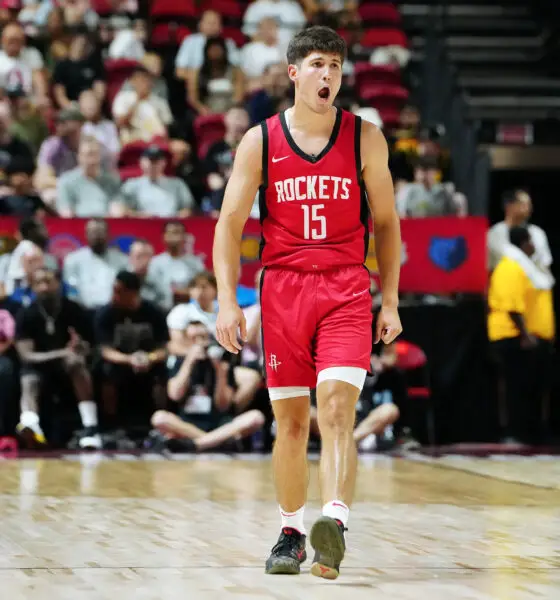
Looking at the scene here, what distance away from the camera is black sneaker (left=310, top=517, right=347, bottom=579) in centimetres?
521

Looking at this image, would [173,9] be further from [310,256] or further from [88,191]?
[310,256]

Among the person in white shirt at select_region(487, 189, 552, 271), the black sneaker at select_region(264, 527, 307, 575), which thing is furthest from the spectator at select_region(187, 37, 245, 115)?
the black sneaker at select_region(264, 527, 307, 575)

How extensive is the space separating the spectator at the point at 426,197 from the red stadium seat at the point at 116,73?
405 cm

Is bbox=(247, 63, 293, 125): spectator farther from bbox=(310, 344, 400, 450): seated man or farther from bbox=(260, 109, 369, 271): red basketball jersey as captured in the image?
bbox=(260, 109, 369, 271): red basketball jersey

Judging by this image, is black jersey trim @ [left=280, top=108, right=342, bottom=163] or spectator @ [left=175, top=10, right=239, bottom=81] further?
spectator @ [left=175, top=10, right=239, bottom=81]

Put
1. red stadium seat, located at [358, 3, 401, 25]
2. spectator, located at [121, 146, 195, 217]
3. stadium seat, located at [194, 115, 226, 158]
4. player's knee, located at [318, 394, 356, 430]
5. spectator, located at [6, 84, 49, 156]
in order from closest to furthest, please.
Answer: player's knee, located at [318, 394, 356, 430] → spectator, located at [121, 146, 195, 217] → spectator, located at [6, 84, 49, 156] → stadium seat, located at [194, 115, 226, 158] → red stadium seat, located at [358, 3, 401, 25]

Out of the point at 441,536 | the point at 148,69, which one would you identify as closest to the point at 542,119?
the point at 148,69

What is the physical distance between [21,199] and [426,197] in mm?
3849

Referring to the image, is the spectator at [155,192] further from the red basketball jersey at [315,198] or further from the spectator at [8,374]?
the red basketball jersey at [315,198]

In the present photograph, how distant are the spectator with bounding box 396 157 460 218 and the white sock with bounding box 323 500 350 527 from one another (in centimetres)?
847

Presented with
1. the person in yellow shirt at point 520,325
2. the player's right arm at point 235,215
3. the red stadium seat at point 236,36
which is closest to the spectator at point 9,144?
the red stadium seat at point 236,36

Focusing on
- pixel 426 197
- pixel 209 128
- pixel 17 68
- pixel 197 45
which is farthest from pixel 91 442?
pixel 197 45

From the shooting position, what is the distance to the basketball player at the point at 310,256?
219 inches

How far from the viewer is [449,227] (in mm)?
12820
